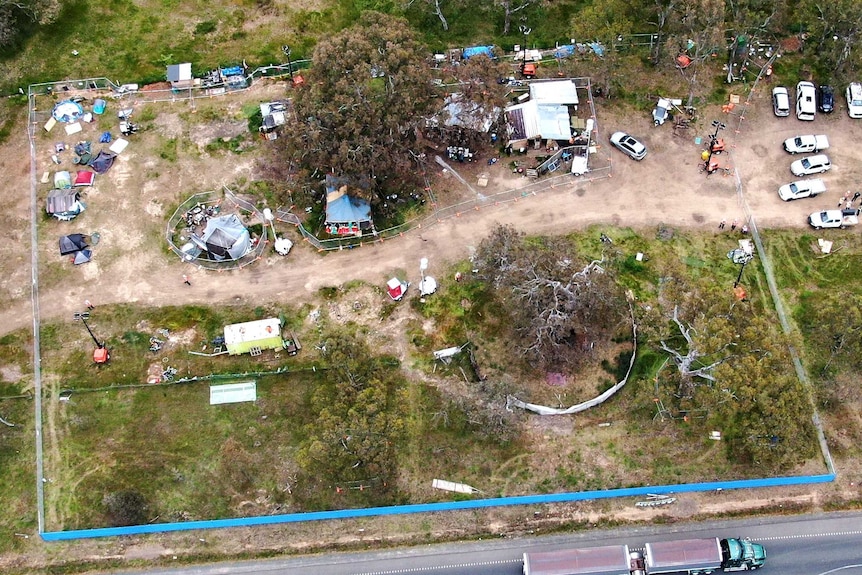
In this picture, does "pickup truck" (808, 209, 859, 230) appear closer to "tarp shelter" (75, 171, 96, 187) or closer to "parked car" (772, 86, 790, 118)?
"parked car" (772, 86, 790, 118)

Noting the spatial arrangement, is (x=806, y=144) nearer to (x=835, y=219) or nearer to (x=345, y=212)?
(x=835, y=219)

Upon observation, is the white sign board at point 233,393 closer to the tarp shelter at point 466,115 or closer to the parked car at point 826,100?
the tarp shelter at point 466,115

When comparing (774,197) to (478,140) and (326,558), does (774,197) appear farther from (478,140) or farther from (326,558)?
(326,558)

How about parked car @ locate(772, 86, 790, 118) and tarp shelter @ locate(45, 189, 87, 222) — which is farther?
parked car @ locate(772, 86, 790, 118)

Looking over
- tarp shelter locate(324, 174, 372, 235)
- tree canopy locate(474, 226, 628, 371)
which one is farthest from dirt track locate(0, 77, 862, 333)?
tree canopy locate(474, 226, 628, 371)

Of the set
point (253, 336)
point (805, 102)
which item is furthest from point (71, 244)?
point (805, 102)

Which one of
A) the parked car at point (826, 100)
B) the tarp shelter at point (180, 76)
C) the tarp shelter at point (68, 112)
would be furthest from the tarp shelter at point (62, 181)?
the parked car at point (826, 100)
